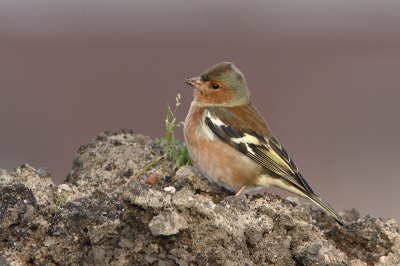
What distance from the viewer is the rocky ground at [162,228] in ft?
11.6

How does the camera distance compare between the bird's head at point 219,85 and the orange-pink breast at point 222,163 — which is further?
the bird's head at point 219,85

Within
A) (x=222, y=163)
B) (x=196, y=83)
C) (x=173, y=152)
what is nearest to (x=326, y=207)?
(x=222, y=163)

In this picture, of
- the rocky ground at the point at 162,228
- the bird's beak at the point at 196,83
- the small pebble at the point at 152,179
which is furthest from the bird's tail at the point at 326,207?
the bird's beak at the point at 196,83

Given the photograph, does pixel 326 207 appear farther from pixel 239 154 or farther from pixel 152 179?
pixel 152 179

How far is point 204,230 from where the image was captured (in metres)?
3.63

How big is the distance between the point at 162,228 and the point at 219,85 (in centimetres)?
257

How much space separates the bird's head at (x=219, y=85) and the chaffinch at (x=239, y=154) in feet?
0.83

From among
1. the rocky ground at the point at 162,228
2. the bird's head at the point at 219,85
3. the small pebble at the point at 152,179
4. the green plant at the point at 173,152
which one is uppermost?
the bird's head at the point at 219,85

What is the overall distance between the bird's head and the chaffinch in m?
0.25

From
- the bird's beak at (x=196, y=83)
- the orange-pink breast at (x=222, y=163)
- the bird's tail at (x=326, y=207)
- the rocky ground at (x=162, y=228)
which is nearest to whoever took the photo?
the rocky ground at (x=162, y=228)

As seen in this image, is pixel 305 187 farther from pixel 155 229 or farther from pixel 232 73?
pixel 155 229

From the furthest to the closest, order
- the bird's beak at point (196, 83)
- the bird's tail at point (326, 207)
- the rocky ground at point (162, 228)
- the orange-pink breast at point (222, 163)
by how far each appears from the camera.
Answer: the bird's beak at point (196, 83)
the orange-pink breast at point (222, 163)
the bird's tail at point (326, 207)
the rocky ground at point (162, 228)

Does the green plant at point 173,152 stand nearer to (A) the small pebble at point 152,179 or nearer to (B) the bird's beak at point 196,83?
(A) the small pebble at point 152,179

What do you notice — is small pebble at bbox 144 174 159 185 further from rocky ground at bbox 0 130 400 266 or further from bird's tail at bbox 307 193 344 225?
bird's tail at bbox 307 193 344 225
